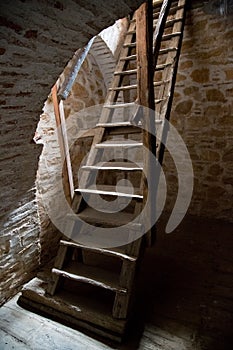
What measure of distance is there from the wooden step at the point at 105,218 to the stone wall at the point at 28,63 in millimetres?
492

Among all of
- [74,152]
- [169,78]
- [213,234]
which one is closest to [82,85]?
[74,152]

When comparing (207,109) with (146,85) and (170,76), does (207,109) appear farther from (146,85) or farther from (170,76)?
(146,85)

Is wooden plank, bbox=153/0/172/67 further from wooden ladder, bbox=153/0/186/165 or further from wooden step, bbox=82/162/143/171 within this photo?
wooden step, bbox=82/162/143/171

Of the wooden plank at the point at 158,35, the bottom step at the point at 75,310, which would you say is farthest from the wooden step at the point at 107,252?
the wooden plank at the point at 158,35

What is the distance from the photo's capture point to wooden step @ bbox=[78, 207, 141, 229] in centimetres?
204

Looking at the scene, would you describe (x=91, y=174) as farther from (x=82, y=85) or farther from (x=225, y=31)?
(x=225, y=31)

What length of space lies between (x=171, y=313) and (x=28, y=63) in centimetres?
199

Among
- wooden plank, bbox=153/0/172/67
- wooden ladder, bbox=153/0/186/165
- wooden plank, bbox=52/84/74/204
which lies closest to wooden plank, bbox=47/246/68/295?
wooden plank, bbox=52/84/74/204

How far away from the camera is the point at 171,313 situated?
6.77ft

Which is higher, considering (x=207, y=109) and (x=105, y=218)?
(x=207, y=109)

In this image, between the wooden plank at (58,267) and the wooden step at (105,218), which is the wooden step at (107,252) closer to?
the wooden plank at (58,267)

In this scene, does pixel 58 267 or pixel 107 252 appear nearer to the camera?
pixel 107 252

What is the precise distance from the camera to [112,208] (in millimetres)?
3910

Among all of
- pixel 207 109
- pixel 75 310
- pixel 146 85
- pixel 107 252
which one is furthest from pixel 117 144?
pixel 207 109
